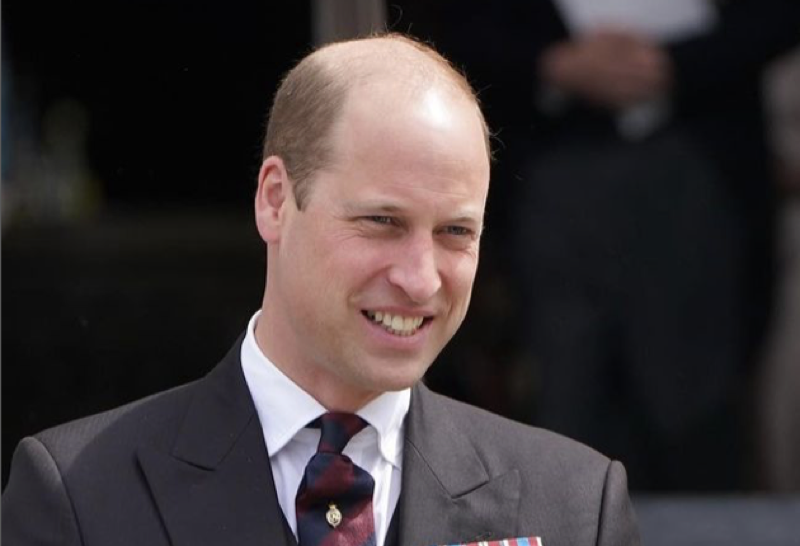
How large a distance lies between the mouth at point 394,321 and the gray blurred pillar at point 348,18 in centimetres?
196

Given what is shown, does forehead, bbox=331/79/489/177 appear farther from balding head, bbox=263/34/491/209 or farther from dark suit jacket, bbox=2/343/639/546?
dark suit jacket, bbox=2/343/639/546

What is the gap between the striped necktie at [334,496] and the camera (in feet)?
8.23

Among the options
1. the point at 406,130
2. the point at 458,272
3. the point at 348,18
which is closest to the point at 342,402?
the point at 458,272

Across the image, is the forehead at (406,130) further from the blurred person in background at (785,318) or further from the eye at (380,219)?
the blurred person in background at (785,318)

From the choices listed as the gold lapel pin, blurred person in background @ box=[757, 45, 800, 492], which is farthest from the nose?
blurred person in background @ box=[757, 45, 800, 492]

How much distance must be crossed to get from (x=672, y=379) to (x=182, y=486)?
2727mm

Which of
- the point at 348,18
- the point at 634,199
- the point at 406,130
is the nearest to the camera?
the point at 406,130

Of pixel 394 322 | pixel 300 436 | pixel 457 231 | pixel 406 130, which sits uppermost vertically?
pixel 406 130

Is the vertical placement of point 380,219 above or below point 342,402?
above

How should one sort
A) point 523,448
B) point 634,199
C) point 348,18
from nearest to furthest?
point 523,448 → point 348,18 → point 634,199

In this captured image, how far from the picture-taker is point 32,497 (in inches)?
100

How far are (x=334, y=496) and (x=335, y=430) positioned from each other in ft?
0.32

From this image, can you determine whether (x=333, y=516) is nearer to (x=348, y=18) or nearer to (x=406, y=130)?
(x=406, y=130)

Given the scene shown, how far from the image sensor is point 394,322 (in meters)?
2.45
